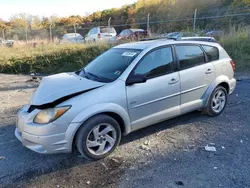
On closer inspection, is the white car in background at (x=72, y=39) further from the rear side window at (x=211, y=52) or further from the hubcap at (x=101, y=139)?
the hubcap at (x=101, y=139)

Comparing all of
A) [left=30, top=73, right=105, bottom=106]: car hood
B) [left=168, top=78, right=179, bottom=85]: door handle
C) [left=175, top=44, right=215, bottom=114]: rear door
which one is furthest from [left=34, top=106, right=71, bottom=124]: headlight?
[left=175, top=44, right=215, bottom=114]: rear door

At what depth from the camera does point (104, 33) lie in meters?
19.8

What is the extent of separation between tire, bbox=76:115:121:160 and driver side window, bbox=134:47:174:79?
0.89 meters

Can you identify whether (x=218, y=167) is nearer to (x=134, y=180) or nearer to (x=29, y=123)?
(x=134, y=180)

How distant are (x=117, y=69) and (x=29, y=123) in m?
1.51

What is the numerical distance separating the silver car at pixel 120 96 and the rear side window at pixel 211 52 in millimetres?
20

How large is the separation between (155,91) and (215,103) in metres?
1.66

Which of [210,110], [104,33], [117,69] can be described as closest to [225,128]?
[210,110]

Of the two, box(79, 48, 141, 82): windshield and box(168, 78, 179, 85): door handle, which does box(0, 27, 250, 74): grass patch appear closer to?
box(79, 48, 141, 82): windshield

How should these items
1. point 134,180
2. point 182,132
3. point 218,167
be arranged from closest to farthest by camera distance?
point 134,180 → point 218,167 → point 182,132

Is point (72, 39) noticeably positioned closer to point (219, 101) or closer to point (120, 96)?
point (219, 101)

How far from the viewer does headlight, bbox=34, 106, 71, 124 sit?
3199 mm

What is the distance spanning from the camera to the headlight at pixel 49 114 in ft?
10.5

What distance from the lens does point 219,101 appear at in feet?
16.3
